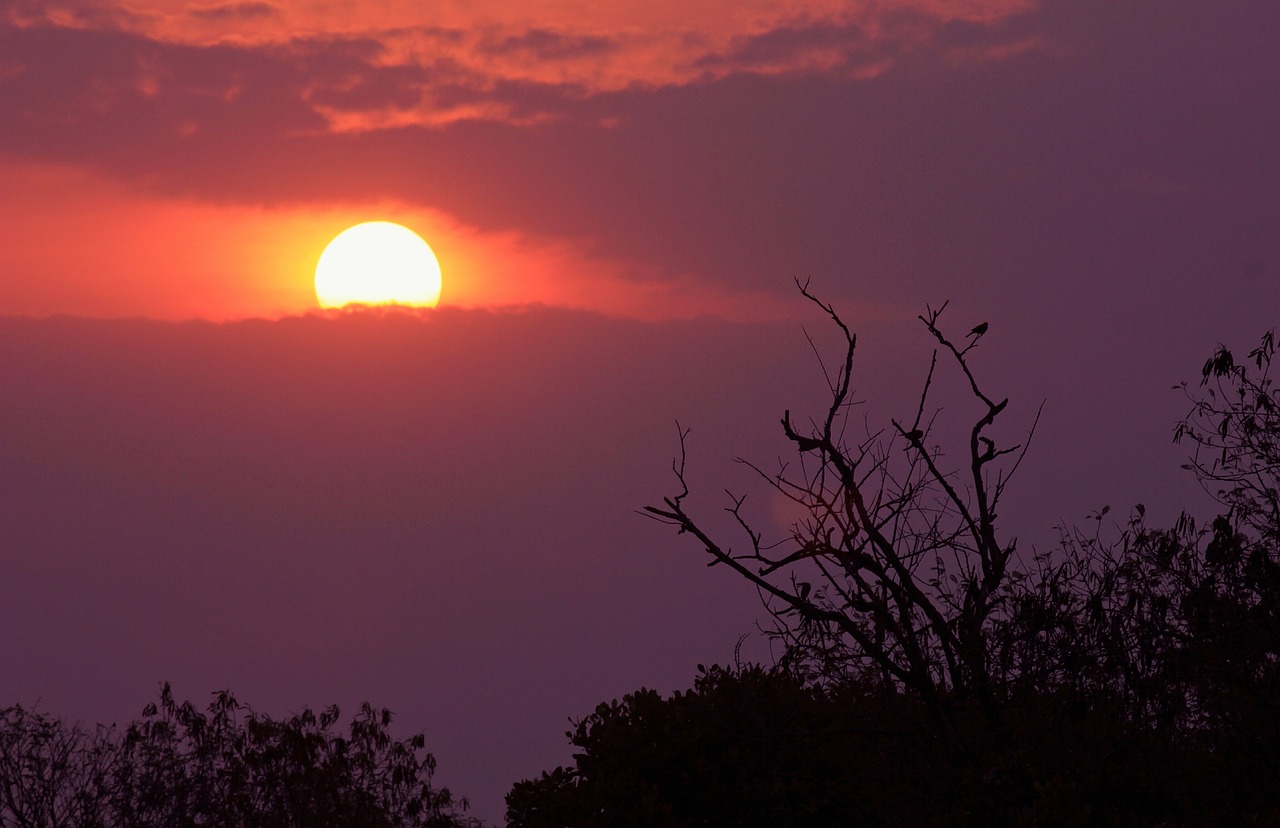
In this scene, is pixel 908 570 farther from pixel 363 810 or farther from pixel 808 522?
pixel 363 810

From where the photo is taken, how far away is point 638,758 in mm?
14844

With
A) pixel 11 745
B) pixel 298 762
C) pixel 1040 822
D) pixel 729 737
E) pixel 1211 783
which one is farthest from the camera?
pixel 298 762

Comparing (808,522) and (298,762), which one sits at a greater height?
(298,762)

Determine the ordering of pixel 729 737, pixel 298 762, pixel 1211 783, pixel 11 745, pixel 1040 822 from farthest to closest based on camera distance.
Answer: pixel 298 762 < pixel 11 745 < pixel 729 737 < pixel 1211 783 < pixel 1040 822

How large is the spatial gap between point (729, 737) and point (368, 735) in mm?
17059

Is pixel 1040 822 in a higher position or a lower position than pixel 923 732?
lower

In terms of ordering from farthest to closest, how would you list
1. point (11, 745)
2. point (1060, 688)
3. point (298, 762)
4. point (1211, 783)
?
point (298, 762) < point (11, 745) < point (1060, 688) < point (1211, 783)

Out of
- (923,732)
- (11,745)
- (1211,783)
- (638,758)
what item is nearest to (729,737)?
(638,758)

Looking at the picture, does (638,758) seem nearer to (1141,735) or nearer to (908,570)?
(908,570)

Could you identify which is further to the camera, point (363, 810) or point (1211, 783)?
point (363, 810)

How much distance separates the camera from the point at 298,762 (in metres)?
28.8

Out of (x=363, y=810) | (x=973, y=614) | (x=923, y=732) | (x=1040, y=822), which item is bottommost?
(x=1040, y=822)

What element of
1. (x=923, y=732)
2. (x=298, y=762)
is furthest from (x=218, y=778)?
(x=923, y=732)

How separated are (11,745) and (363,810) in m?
7.18
